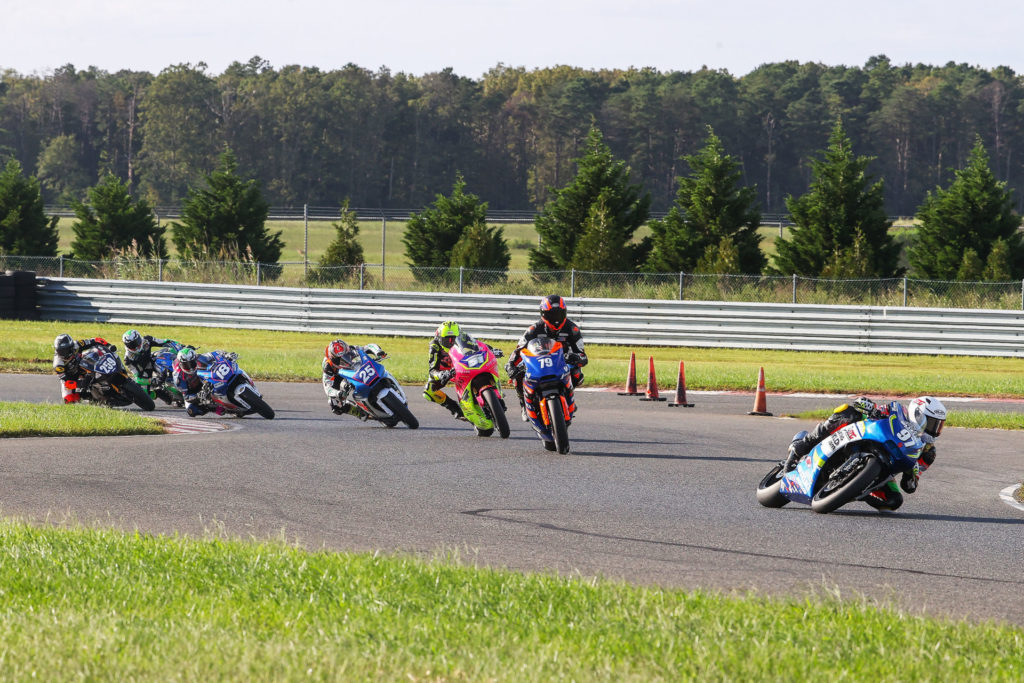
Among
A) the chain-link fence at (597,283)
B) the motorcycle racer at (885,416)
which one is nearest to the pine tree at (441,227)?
the chain-link fence at (597,283)

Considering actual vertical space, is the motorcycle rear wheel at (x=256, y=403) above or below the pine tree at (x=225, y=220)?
below

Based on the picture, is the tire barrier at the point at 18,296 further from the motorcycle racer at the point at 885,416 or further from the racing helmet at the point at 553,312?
the motorcycle racer at the point at 885,416

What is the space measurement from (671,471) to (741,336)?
51.6ft

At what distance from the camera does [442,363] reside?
530 inches

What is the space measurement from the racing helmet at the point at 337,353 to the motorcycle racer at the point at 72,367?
347cm

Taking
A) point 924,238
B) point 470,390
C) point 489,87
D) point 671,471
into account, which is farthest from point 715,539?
point 489,87

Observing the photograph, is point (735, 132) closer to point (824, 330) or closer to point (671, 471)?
point (824, 330)

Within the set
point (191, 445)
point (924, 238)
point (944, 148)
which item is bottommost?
point (191, 445)

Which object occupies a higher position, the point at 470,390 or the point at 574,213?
the point at 574,213

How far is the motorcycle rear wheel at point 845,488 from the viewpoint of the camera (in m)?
8.31

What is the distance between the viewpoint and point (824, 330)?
1009 inches

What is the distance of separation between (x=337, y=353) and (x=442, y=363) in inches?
56.8

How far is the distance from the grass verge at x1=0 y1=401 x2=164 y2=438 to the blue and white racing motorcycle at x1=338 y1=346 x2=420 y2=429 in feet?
6.99

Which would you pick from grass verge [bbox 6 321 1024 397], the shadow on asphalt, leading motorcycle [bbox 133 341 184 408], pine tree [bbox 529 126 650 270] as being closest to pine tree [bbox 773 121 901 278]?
pine tree [bbox 529 126 650 270]
